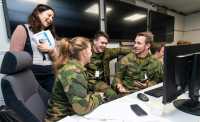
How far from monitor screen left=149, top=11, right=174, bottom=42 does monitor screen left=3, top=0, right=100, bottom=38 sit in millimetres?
1963

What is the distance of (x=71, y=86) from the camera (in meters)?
0.99

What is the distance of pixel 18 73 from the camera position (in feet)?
3.49

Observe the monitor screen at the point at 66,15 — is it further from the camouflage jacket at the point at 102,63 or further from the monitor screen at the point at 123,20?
the camouflage jacket at the point at 102,63

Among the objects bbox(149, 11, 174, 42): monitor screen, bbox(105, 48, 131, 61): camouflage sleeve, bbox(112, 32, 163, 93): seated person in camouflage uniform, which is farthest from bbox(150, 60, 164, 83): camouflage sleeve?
bbox(149, 11, 174, 42): monitor screen

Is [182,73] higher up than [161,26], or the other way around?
[161,26]

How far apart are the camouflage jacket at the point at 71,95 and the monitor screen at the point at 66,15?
4.04 ft

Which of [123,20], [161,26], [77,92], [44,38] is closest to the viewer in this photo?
[77,92]

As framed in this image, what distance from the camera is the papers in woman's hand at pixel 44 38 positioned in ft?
4.76

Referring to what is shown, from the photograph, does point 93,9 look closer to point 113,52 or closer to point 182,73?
point 113,52

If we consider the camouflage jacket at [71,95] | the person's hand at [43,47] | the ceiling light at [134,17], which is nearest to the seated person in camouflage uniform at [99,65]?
the person's hand at [43,47]

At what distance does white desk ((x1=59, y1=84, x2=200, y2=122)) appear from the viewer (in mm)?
958

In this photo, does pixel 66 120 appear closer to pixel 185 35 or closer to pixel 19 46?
pixel 19 46

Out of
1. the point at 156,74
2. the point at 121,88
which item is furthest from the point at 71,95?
the point at 156,74

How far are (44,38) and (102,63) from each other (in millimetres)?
1027
